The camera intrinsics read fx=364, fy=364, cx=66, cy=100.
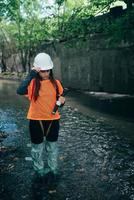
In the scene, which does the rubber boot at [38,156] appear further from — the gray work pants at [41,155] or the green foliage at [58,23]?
the green foliage at [58,23]

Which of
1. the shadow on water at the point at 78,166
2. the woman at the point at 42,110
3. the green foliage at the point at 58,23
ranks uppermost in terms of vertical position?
the green foliage at the point at 58,23

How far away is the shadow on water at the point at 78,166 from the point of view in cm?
543

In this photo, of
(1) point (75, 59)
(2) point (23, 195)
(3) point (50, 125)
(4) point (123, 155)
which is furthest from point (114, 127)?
(1) point (75, 59)

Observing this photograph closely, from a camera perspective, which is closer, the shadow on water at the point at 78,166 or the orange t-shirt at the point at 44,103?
the shadow on water at the point at 78,166

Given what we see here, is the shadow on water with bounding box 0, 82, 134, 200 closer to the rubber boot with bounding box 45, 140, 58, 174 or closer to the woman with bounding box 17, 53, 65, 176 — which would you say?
the rubber boot with bounding box 45, 140, 58, 174

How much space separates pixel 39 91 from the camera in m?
5.86

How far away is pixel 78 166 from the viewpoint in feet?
22.1

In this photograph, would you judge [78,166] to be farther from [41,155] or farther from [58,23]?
[58,23]

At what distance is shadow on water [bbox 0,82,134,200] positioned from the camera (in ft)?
17.8

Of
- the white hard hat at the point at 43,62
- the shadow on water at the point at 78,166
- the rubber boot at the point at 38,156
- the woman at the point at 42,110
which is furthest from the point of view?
the rubber boot at the point at 38,156

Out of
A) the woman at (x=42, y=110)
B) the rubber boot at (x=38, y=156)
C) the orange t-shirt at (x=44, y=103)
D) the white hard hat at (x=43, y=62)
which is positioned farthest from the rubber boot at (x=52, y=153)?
A: the white hard hat at (x=43, y=62)

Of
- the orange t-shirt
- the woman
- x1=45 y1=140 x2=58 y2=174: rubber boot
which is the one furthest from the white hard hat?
x1=45 y1=140 x2=58 y2=174: rubber boot

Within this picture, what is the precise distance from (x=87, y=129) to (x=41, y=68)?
502 cm

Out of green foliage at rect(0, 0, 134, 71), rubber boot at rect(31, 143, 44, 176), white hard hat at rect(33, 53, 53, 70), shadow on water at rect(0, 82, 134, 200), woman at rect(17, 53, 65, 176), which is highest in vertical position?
green foliage at rect(0, 0, 134, 71)
